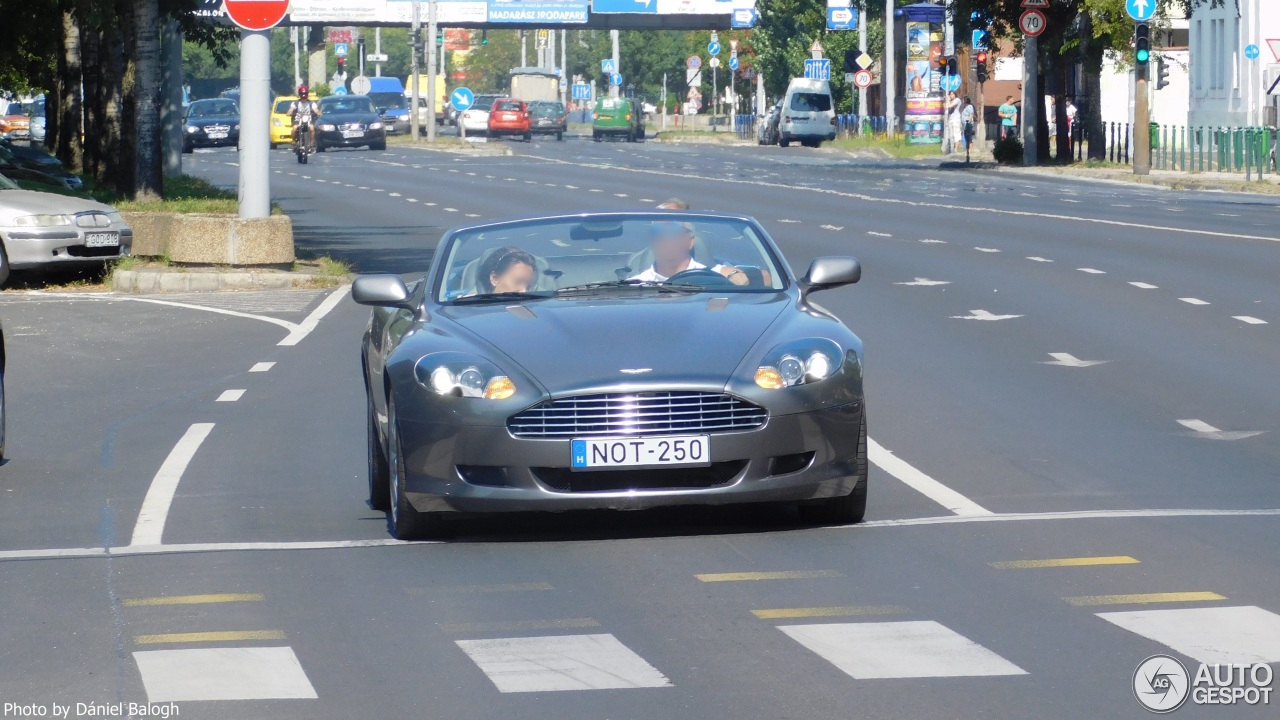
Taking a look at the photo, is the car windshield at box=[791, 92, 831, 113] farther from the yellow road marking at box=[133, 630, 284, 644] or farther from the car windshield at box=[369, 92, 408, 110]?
the yellow road marking at box=[133, 630, 284, 644]

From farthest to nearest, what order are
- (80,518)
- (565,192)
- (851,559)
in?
(565,192) → (80,518) → (851,559)

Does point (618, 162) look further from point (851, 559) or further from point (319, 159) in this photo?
point (851, 559)

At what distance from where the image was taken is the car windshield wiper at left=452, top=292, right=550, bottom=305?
30.0 ft

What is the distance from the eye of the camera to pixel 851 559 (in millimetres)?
8008

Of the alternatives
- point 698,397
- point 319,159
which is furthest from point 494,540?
point 319,159

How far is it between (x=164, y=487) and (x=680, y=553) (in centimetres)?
299

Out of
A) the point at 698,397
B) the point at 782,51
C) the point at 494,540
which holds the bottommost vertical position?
the point at 494,540

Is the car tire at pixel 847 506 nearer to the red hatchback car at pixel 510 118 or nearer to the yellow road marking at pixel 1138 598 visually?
the yellow road marking at pixel 1138 598

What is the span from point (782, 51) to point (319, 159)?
42282 mm

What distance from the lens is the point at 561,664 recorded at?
6.42 meters

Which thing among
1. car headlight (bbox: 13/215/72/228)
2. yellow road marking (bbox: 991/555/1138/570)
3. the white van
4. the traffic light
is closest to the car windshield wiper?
yellow road marking (bbox: 991/555/1138/570)

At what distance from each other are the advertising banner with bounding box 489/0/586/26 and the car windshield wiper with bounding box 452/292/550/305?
293 ft

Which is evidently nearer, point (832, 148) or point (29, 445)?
point (29, 445)

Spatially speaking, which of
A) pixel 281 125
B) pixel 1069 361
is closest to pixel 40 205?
pixel 1069 361
